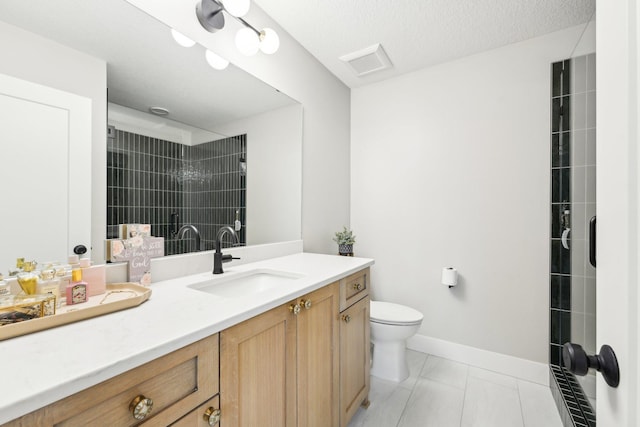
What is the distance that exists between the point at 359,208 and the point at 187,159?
1.72 metres

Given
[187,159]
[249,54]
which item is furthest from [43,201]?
[249,54]

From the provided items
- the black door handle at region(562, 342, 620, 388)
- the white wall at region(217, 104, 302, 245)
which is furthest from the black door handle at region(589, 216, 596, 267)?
the white wall at region(217, 104, 302, 245)

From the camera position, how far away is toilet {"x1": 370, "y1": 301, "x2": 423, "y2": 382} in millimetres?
1905

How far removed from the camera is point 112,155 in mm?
1093

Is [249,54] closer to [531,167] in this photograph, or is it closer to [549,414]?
[531,167]

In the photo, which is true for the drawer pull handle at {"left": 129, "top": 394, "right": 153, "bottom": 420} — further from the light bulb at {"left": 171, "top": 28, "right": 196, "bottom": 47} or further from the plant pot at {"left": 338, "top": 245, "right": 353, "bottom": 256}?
the plant pot at {"left": 338, "top": 245, "right": 353, "bottom": 256}

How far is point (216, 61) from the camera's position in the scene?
151cm

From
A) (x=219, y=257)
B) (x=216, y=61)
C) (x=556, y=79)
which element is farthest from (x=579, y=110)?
(x=219, y=257)

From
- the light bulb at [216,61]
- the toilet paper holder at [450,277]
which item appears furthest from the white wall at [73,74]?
the toilet paper holder at [450,277]

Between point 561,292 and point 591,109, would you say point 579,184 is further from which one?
point 561,292

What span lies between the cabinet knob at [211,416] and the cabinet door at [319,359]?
1.28 feet

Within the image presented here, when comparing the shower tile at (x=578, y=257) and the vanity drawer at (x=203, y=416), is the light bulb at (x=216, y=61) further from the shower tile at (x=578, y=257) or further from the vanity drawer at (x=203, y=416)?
the shower tile at (x=578, y=257)
